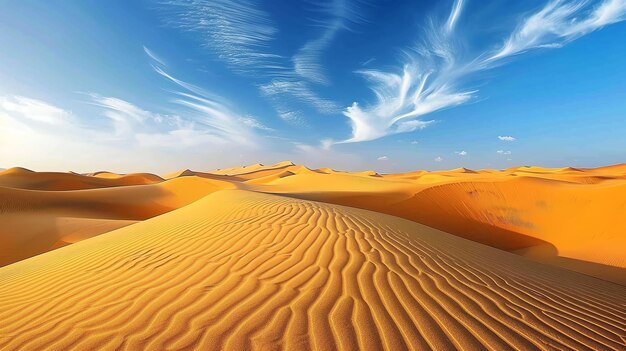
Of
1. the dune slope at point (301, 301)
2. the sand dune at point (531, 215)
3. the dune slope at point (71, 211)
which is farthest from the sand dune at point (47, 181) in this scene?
the dune slope at point (301, 301)

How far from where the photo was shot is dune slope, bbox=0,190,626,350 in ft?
6.77

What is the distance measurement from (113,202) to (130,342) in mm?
18707

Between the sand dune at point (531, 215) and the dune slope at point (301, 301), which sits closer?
the dune slope at point (301, 301)

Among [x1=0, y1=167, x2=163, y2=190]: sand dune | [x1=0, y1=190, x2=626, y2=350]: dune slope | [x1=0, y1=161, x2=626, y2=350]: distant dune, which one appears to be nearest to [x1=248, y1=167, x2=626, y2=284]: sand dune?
[x1=0, y1=161, x2=626, y2=350]: distant dune

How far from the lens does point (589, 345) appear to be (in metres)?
2.11

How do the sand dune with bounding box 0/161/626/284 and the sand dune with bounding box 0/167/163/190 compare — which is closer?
the sand dune with bounding box 0/161/626/284

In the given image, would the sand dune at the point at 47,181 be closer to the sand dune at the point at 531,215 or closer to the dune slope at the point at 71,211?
the dune slope at the point at 71,211

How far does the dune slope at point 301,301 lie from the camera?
206cm

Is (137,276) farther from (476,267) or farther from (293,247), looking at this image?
(476,267)

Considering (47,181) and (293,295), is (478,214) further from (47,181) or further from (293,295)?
(47,181)

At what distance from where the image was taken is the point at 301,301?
2510 mm

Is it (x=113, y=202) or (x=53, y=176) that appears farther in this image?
(x=53, y=176)

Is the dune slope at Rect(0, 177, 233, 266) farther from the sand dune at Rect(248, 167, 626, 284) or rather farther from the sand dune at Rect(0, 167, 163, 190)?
the sand dune at Rect(0, 167, 163, 190)

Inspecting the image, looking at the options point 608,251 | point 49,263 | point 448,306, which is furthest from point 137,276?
point 608,251
